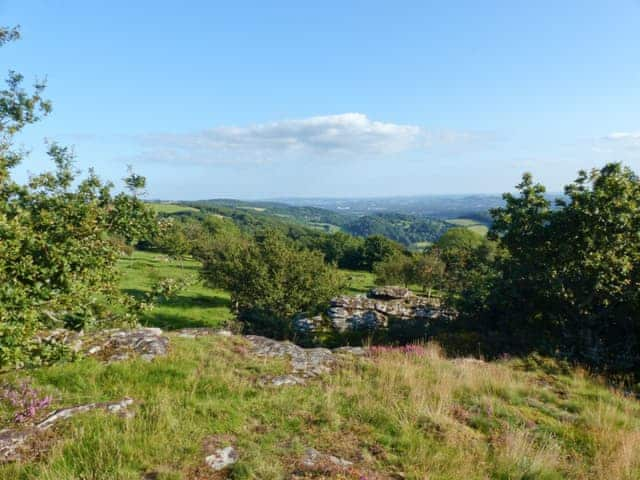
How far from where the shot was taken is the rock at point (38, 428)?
5234 mm

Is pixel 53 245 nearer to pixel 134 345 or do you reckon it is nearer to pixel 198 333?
pixel 134 345

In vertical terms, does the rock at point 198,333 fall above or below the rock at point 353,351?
above

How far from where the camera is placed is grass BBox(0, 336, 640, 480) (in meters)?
5.42

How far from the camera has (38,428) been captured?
230 inches

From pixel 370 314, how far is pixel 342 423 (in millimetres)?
14791

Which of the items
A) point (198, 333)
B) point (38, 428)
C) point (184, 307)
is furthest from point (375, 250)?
point (38, 428)

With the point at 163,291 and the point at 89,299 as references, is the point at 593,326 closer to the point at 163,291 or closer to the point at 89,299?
the point at 163,291

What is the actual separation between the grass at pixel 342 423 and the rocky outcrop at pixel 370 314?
10000 mm

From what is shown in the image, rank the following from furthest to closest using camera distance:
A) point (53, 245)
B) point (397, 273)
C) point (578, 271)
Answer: point (397, 273), point (578, 271), point (53, 245)

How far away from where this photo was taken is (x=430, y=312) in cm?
2169

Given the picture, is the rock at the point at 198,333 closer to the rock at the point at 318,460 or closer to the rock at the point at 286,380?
the rock at the point at 286,380

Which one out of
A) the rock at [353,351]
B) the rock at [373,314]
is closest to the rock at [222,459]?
the rock at [353,351]

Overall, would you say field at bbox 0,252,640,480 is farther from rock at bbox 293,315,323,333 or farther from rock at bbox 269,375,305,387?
rock at bbox 293,315,323,333

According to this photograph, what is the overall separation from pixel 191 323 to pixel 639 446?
3049 cm
